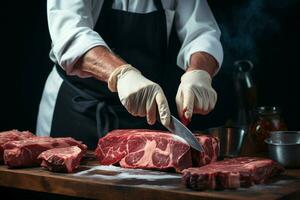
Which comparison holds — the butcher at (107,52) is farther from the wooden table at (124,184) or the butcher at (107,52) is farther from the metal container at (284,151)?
the wooden table at (124,184)

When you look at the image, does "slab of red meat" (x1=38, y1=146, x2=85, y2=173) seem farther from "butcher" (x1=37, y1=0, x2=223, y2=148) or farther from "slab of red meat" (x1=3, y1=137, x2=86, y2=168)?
"butcher" (x1=37, y1=0, x2=223, y2=148)

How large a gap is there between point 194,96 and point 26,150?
34.3 inches

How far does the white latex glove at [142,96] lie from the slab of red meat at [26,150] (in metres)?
0.48

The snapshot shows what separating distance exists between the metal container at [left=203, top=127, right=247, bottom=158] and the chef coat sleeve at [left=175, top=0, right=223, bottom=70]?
40 cm

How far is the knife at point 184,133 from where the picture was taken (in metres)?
3.21

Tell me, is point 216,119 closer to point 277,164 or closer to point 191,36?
point 191,36

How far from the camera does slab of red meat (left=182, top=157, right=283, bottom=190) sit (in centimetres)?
279

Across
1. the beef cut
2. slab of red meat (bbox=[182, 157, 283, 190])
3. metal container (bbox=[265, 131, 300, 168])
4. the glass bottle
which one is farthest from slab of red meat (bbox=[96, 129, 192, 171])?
the glass bottle

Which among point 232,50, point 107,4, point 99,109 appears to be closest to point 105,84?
point 99,109

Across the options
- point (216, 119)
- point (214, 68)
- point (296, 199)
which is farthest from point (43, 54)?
point (296, 199)

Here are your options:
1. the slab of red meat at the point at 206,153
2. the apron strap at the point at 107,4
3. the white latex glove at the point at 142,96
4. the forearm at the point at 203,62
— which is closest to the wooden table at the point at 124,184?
the slab of red meat at the point at 206,153

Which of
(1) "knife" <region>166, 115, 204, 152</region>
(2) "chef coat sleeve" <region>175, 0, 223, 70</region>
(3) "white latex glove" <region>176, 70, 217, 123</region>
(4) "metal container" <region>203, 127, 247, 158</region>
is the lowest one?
(4) "metal container" <region>203, 127, 247, 158</region>

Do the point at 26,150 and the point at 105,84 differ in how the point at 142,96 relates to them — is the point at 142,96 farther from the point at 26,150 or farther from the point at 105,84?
the point at 105,84

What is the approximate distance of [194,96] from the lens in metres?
3.37
